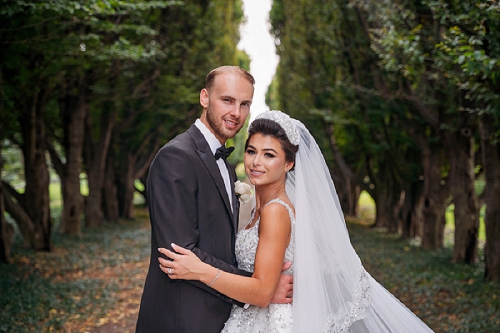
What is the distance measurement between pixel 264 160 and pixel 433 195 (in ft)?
38.8

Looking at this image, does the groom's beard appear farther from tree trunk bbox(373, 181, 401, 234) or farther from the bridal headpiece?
tree trunk bbox(373, 181, 401, 234)

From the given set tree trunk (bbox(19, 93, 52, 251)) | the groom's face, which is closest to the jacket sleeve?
the groom's face

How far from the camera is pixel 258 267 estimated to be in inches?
108

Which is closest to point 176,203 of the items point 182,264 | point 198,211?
point 198,211

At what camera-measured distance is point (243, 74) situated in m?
2.90

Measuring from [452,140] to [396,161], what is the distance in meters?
4.18

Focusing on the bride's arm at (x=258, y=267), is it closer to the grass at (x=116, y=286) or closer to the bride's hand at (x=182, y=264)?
the bride's hand at (x=182, y=264)

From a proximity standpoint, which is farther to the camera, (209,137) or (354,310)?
(354,310)

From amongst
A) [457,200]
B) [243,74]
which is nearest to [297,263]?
[243,74]

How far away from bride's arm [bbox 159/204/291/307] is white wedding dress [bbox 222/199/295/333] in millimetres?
142

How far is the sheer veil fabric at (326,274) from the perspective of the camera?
115 inches

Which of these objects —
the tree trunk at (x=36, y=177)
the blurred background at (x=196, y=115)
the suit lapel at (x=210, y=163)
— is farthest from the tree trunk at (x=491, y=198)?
the tree trunk at (x=36, y=177)

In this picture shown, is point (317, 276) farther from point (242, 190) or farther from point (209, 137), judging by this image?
point (209, 137)

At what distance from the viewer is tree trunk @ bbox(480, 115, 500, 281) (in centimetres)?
881
